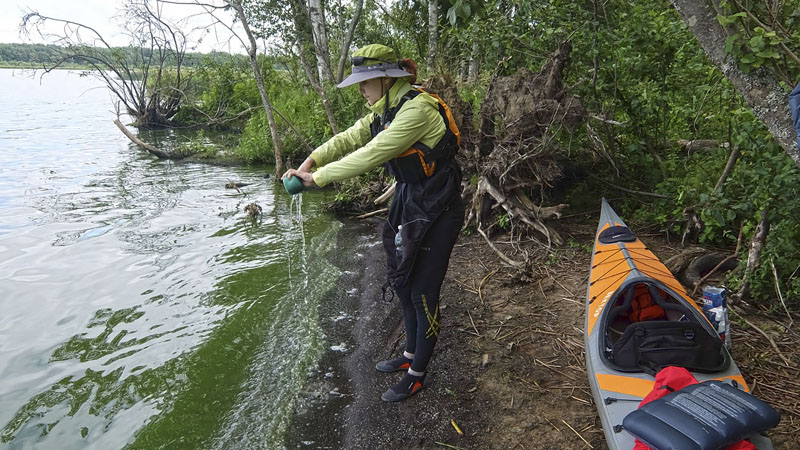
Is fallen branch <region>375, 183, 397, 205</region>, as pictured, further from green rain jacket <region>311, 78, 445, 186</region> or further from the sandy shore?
green rain jacket <region>311, 78, 445, 186</region>

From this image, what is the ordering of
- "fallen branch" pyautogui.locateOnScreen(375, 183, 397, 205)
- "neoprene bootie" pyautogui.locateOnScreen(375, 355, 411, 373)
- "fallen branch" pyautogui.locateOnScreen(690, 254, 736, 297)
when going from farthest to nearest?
1. "fallen branch" pyautogui.locateOnScreen(375, 183, 397, 205)
2. "fallen branch" pyautogui.locateOnScreen(690, 254, 736, 297)
3. "neoprene bootie" pyautogui.locateOnScreen(375, 355, 411, 373)

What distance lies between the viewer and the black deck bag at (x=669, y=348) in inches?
111

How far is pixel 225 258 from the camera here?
654 centimetres

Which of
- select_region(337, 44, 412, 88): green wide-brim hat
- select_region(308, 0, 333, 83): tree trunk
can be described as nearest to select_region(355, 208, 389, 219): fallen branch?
select_region(308, 0, 333, 83): tree trunk

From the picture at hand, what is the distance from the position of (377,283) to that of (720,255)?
3538 mm

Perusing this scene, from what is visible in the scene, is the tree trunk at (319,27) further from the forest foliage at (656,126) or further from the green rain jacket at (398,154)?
the green rain jacket at (398,154)

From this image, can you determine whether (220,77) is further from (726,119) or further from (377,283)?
(726,119)

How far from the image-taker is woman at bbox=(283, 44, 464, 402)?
2719 millimetres

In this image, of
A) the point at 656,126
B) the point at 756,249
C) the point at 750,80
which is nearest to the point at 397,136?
the point at 750,80

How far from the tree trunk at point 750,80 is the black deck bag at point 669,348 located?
45.5 inches

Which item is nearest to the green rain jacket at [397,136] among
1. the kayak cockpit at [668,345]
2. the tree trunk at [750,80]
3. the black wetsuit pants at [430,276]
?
the black wetsuit pants at [430,276]

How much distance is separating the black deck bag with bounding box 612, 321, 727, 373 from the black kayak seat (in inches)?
64.3

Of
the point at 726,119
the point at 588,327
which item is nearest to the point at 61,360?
the point at 588,327

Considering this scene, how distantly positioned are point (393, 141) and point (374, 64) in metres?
0.52
